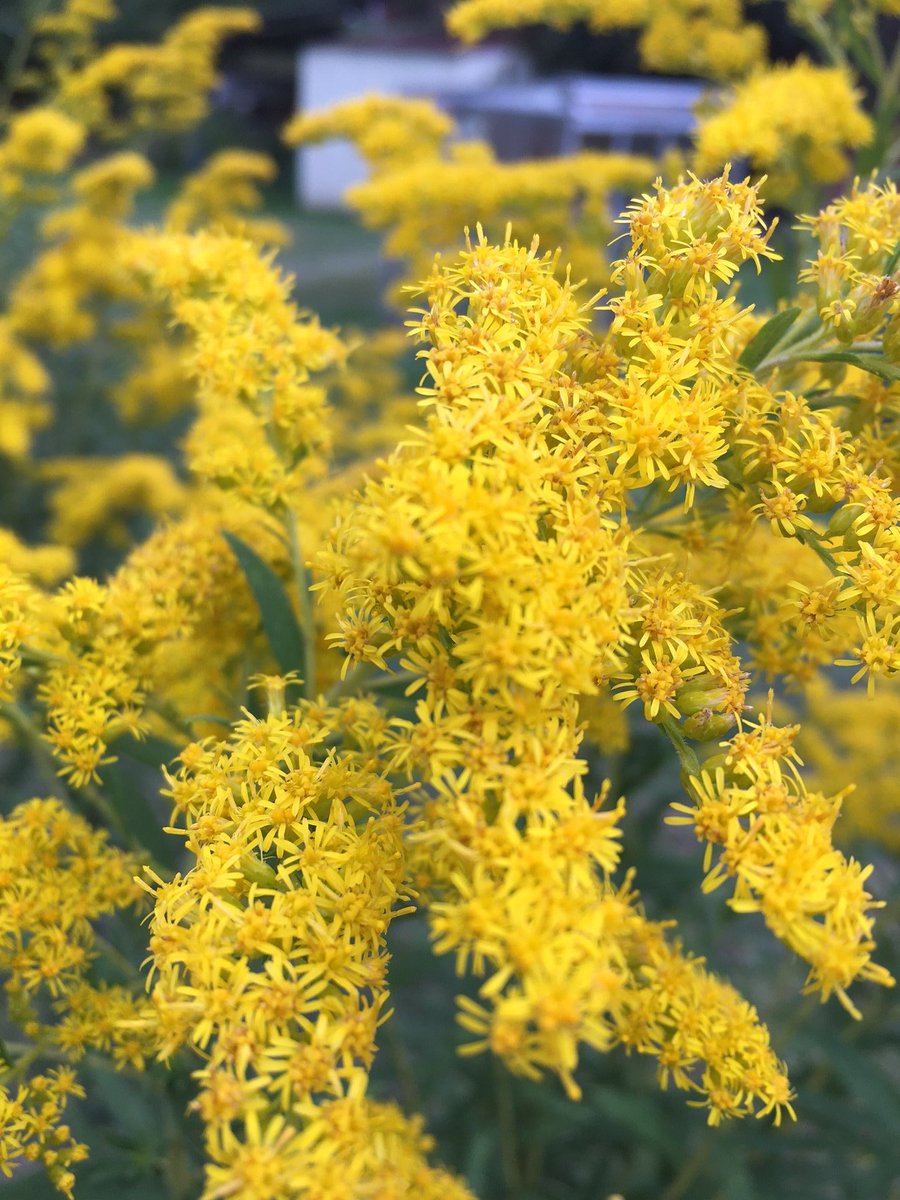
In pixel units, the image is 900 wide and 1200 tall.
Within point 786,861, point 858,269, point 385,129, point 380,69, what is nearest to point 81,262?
point 385,129

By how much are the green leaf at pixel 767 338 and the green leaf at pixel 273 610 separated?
0.62m

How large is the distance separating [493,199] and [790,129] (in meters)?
0.77

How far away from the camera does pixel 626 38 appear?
34.0 ft

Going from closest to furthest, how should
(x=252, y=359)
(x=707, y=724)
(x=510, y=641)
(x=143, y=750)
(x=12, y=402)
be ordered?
1. (x=510, y=641)
2. (x=707, y=724)
3. (x=143, y=750)
4. (x=252, y=359)
5. (x=12, y=402)

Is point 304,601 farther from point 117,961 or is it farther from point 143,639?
point 117,961

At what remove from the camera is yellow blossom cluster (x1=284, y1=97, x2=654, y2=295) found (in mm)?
2537

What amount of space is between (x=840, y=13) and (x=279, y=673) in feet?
5.82

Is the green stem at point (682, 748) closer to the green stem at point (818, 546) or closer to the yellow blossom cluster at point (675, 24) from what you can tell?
the green stem at point (818, 546)

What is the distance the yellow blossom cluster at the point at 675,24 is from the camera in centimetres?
279

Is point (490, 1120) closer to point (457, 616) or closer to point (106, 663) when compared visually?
point (106, 663)

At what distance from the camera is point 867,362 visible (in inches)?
42.8

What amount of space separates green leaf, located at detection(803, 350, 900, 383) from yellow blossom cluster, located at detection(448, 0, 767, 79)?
2050 mm

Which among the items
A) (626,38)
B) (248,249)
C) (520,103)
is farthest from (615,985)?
(626,38)

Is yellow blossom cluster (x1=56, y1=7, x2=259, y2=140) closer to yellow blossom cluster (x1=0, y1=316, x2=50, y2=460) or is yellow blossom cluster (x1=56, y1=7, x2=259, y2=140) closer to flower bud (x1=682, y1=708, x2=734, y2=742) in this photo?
yellow blossom cluster (x1=0, y1=316, x2=50, y2=460)
